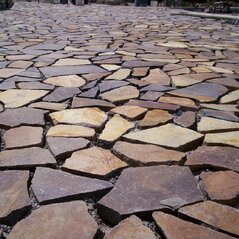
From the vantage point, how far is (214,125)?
7.30ft

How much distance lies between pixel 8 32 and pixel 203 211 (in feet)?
18.9

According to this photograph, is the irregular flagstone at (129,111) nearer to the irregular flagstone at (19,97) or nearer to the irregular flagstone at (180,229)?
the irregular flagstone at (19,97)

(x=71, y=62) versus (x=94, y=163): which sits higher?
(x=94, y=163)

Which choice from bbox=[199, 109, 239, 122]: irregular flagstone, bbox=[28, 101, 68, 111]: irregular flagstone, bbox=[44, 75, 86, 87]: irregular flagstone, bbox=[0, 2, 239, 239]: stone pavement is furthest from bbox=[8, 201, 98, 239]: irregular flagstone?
bbox=[44, 75, 86, 87]: irregular flagstone

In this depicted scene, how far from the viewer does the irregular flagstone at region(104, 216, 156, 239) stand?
4.25 feet

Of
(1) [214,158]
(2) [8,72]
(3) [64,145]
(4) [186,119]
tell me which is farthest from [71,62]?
(1) [214,158]

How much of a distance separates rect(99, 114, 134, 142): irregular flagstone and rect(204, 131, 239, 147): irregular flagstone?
48cm

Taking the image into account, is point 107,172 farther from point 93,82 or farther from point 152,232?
point 93,82

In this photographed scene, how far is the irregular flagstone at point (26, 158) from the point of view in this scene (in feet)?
5.72

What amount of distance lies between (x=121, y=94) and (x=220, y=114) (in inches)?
30.9

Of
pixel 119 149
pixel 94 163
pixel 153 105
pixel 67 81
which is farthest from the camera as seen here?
pixel 67 81

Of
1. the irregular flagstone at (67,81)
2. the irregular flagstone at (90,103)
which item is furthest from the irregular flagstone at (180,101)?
the irregular flagstone at (67,81)

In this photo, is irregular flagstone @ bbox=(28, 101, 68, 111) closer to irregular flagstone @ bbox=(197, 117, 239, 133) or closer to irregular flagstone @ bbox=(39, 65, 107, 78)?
irregular flagstone @ bbox=(39, 65, 107, 78)

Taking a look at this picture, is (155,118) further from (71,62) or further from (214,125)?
(71,62)
